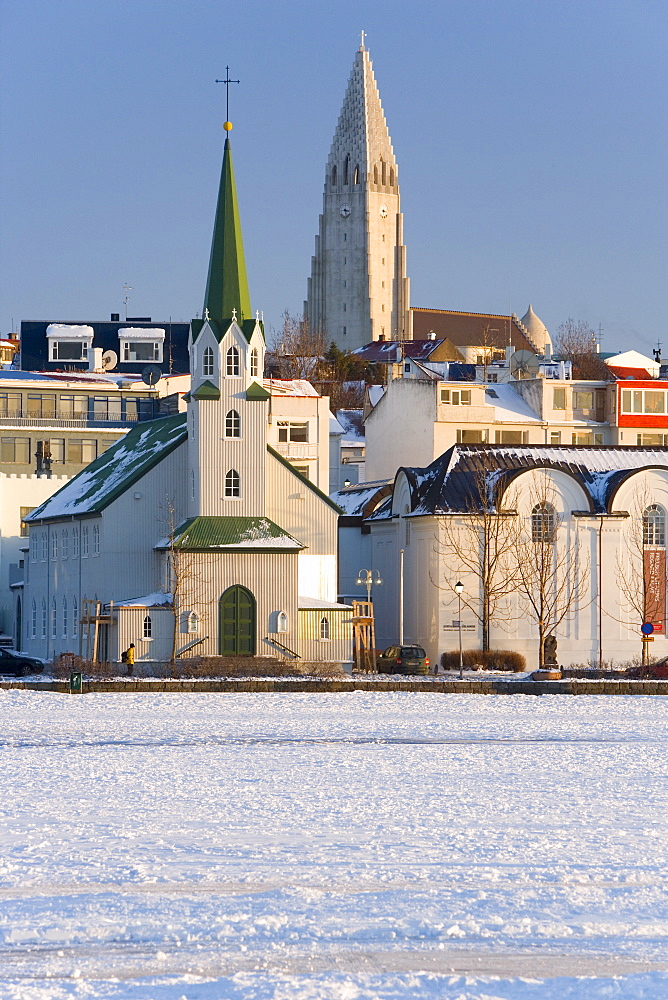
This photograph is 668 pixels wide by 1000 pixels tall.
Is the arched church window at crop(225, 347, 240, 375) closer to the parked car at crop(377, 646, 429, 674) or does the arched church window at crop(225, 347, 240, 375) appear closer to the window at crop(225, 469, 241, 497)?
the window at crop(225, 469, 241, 497)

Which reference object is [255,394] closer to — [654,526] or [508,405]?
[654,526]

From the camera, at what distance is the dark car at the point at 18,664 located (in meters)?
64.0

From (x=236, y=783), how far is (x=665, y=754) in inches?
387

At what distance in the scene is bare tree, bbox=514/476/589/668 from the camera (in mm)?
67875

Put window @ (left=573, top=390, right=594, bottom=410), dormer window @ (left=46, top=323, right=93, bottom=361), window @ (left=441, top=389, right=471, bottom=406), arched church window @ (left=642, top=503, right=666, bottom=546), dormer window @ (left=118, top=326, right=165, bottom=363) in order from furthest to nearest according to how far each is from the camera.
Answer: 1. dormer window @ (left=46, top=323, right=93, bottom=361)
2. dormer window @ (left=118, top=326, right=165, bottom=363)
3. window @ (left=573, top=390, right=594, bottom=410)
4. window @ (left=441, top=389, right=471, bottom=406)
5. arched church window @ (left=642, top=503, right=666, bottom=546)

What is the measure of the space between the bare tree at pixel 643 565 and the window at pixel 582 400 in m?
36.8

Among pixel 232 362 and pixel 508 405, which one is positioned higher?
pixel 508 405

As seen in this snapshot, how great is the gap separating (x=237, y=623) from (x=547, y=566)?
44.5ft

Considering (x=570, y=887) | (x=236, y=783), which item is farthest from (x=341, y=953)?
(x=236, y=783)

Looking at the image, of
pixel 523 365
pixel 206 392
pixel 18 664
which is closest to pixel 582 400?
pixel 523 365

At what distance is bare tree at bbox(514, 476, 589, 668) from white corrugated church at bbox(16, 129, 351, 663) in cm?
784

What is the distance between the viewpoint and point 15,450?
93312 mm

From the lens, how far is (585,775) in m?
27.7

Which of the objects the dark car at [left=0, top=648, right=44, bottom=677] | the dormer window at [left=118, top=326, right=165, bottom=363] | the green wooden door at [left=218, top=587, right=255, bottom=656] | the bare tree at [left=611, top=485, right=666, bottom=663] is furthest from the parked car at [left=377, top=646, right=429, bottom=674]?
the dormer window at [left=118, top=326, right=165, bottom=363]
